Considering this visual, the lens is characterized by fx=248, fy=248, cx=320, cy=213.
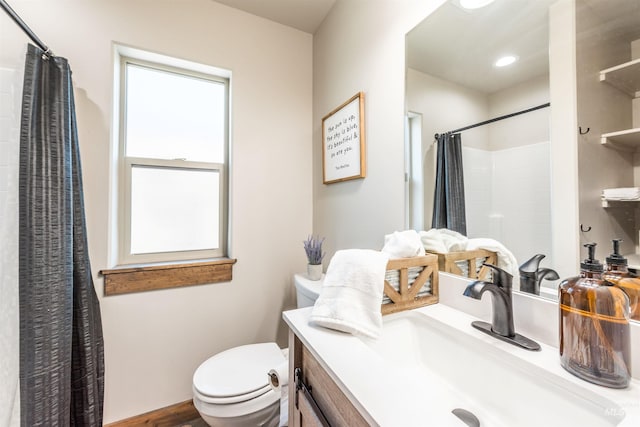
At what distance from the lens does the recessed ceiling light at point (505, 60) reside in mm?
729

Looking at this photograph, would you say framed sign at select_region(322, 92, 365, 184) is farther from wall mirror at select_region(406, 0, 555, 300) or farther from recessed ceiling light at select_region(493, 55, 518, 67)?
recessed ceiling light at select_region(493, 55, 518, 67)

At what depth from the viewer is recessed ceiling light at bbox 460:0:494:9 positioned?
79 centimetres

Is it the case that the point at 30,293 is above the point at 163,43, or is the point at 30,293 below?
below

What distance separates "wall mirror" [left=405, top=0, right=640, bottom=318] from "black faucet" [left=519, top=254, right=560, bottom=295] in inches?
0.6

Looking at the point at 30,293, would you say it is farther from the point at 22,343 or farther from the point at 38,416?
the point at 38,416

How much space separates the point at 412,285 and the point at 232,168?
1247 millimetres

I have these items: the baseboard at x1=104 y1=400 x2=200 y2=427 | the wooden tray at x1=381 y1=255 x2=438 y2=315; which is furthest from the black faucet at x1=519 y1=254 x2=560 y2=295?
the baseboard at x1=104 y1=400 x2=200 y2=427

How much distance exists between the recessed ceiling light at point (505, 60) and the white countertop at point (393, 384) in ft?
2.56

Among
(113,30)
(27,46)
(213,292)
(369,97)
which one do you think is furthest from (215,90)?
(213,292)

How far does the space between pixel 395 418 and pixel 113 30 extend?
6.50 feet

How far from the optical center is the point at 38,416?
0.88 m

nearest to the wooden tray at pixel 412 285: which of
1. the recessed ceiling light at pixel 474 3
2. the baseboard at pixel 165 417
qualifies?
the recessed ceiling light at pixel 474 3

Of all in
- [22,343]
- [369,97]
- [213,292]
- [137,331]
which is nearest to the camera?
[22,343]

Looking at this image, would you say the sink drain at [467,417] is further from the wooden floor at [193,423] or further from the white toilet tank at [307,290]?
the wooden floor at [193,423]
